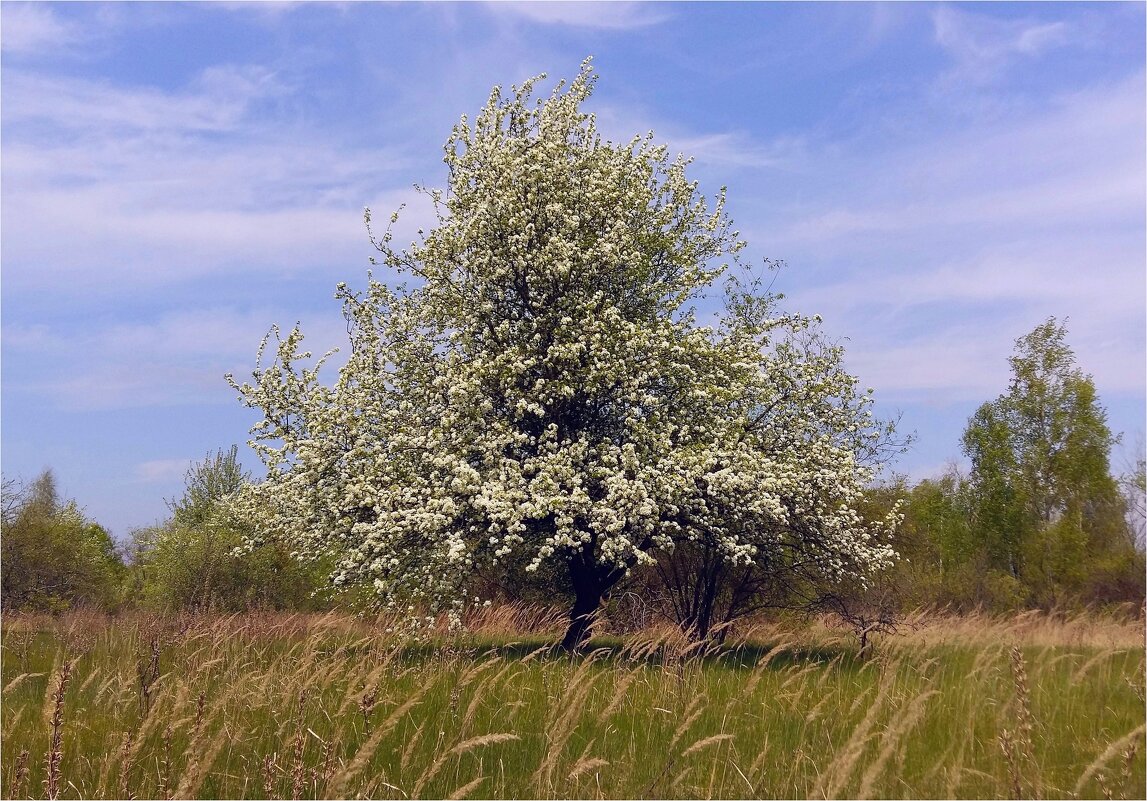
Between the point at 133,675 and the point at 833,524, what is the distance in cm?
1476

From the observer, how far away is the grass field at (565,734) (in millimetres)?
5945

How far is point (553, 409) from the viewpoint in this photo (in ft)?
63.2

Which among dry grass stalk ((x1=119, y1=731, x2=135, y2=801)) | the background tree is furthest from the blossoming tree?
the background tree

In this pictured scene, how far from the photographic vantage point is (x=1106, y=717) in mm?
9258

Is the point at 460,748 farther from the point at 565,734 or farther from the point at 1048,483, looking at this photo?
the point at 1048,483

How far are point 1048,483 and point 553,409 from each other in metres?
38.3

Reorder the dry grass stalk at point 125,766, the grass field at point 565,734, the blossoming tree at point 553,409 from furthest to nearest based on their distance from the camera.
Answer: the blossoming tree at point 553,409 → the grass field at point 565,734 → the dry grass stalk at point 125,766

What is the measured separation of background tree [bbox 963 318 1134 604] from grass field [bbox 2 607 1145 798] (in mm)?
36493

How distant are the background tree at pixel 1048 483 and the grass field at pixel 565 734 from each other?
120ft

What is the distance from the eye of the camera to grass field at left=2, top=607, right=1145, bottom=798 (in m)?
5.95

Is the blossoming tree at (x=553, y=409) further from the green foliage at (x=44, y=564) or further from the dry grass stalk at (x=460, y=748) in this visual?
the green foliage at (x=44, y=564)

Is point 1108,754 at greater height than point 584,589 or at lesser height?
greater

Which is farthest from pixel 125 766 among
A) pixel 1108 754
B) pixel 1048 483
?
pixel 1048 483

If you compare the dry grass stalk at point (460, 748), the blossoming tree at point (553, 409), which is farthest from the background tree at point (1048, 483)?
the dry grass stalk at point (460, 748)
